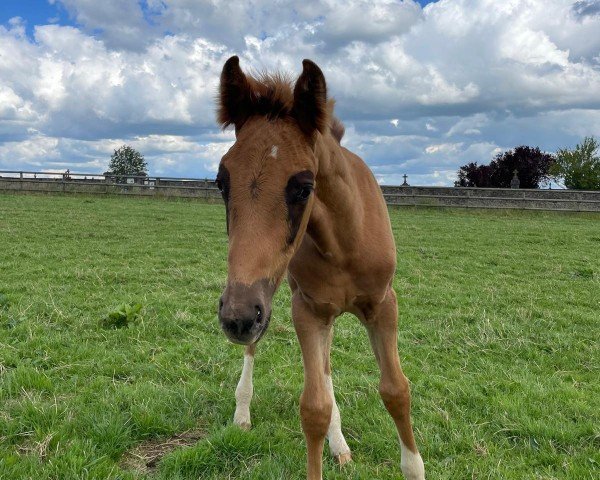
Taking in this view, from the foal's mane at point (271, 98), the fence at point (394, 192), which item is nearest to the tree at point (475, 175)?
the fence at point (394, 192)

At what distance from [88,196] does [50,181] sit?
12.2ft

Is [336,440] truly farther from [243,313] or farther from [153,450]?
[243,313]

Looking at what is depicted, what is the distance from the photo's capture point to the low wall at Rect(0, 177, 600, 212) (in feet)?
83.9

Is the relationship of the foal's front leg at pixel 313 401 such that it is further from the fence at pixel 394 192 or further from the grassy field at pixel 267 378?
the fence at pixel 394 192

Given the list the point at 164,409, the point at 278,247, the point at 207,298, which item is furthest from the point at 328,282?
the point at 207,298

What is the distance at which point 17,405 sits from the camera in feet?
12.7

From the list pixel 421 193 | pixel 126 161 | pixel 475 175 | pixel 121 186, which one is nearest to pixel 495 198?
pixel 421 193

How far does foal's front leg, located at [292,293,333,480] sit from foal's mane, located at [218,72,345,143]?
4.23 feet

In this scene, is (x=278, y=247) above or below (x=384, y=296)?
above

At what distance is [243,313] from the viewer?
6.81 feet

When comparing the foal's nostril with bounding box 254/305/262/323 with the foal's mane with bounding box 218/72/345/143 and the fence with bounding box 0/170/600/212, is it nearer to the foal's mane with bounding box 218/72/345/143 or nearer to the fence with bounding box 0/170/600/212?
the foal's mane with bounding box 218/72/345/143

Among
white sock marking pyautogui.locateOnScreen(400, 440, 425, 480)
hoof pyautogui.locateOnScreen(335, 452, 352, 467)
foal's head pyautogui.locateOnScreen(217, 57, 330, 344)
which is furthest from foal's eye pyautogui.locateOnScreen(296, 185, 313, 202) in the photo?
hoof pyautogui.locateOnScreen(335, 452, 352, 467)

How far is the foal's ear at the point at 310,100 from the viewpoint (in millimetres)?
2557

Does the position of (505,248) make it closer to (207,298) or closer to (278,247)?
(207,298)
